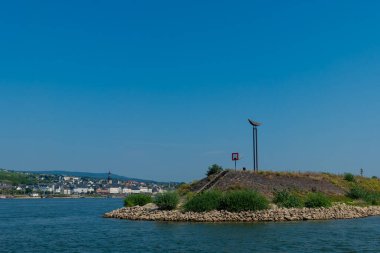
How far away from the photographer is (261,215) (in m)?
46.8

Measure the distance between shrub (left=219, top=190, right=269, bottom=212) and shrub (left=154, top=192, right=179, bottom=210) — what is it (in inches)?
252

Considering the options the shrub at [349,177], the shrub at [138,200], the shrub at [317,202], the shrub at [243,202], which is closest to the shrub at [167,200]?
the shrub at [243,202]

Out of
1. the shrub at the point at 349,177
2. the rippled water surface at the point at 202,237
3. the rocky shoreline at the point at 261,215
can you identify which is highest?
the shrub at the point at 349,177

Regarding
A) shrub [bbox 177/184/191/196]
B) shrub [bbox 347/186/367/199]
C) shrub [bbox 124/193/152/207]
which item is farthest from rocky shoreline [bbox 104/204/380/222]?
shrub [bbox 177/184/191/196]

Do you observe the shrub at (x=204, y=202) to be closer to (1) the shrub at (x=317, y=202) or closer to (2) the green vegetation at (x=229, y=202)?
(2) the green vegetation at (x=229, y=202)

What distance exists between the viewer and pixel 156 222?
156 ft

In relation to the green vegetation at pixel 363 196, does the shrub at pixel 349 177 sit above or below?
above

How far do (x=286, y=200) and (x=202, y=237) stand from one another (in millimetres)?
19744

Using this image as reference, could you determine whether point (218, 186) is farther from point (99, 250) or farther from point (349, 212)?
point (99, 250)

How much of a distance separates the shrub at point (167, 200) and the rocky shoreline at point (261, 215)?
987mm

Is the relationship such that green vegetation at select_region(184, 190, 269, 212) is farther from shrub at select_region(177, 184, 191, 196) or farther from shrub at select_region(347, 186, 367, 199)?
shrub at select_region(347, 186, 367, 199)

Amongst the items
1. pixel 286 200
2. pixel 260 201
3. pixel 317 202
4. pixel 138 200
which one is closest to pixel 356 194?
pixel 317 202

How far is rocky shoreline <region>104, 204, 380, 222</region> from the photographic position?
1839 inches

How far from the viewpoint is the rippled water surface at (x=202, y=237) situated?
3117 cm
